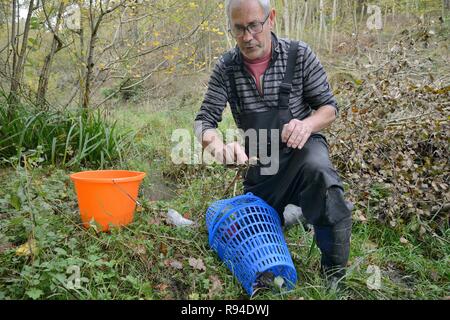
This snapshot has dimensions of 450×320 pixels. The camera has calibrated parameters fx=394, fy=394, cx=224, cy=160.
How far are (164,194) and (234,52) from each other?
1.57 m

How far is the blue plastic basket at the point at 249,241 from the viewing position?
2.07m

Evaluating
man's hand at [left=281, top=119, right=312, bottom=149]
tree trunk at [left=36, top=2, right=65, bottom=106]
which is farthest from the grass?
tree trunk at [left=36, top=2, right=65, bottom=106]

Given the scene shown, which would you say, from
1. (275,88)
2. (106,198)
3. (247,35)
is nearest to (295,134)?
(275,88)

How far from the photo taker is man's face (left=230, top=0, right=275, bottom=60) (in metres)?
2.28

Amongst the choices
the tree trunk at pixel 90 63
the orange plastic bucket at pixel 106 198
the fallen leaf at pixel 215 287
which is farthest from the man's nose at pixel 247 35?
the tree trunk at pixel 90 63

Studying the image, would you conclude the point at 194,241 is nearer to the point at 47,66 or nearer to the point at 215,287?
the point at 215,287

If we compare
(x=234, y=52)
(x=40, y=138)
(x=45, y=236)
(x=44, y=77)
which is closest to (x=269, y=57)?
(x=234, y=52)

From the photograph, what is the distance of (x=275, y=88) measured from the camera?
242 cm

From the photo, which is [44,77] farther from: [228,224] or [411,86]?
[411,86]

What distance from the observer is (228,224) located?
2275mm

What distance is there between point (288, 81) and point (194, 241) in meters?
1.17

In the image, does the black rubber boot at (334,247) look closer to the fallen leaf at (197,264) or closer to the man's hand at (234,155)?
the man's hand at (234,155)

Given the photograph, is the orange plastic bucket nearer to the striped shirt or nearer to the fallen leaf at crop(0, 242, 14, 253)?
the fallen leaf at crop(0, 242, 14, 253)

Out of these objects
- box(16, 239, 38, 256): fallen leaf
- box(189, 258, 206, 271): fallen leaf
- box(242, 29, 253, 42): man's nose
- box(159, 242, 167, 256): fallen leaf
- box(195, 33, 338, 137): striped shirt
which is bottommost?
box(189, 258, 206, 271): fallen leaf
